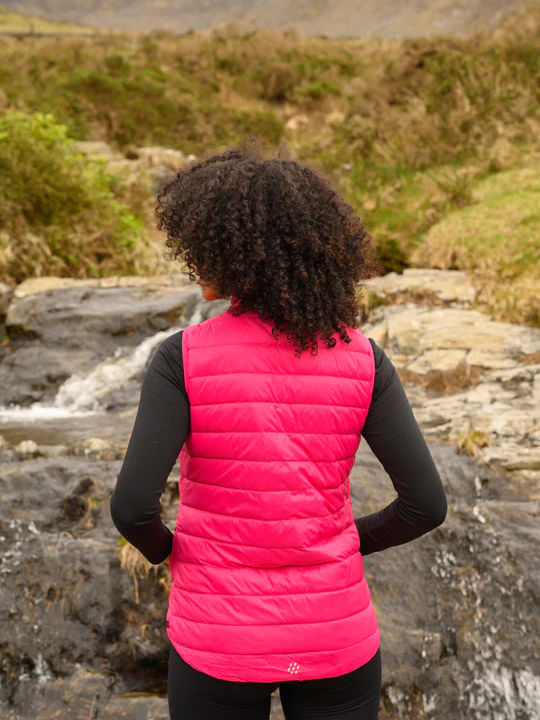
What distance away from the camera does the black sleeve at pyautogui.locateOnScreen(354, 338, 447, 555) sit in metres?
1.56

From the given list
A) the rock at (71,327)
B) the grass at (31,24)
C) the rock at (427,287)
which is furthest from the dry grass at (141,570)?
the grass at (31,24)

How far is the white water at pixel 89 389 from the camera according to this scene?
25.0 feet

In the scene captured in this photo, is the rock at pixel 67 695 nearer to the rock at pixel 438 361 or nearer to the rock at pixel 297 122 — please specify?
the rock at pixel 438 361

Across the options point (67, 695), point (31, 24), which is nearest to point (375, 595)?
point (67, 695)

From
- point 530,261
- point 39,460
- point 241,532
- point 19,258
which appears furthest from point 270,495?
point 19,258

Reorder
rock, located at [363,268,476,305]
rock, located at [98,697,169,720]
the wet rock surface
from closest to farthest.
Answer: rock, located at [98,697,169,720] → the wet rock surface → rock, located at [363,268,476,305]

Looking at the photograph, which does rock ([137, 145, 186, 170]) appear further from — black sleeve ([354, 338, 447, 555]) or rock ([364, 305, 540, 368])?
black sleeve ([354, 338, 447, 555])

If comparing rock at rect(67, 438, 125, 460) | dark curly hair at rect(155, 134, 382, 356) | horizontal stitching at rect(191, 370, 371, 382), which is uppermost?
dark curly hair at rect(155, 134, 382, 356)

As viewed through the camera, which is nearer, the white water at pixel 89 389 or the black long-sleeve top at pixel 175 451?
the black long-sleeve top at pixel 175 451

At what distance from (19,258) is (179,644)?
32.4 ft

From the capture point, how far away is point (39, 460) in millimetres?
5105

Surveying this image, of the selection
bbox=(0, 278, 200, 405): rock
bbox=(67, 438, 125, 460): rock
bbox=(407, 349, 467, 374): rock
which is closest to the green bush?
bbox=(0, 278, 200, 405): rock

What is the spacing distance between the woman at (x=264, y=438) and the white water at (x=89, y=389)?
20.1 ft

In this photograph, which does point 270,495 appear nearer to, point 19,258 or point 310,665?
point 310,665
